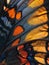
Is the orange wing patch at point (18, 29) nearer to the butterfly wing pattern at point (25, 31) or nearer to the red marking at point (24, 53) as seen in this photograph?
the butterfly wing pattern at point (25, 31)

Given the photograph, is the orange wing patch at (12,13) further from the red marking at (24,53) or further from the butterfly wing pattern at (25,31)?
the red marking at (24,53)

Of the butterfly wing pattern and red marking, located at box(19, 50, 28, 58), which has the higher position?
the butterfly wing pattern

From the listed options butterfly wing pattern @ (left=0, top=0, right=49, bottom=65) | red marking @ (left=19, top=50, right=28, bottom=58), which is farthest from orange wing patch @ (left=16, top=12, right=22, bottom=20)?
red marking @ (left=19, top=50, right=28, bottom=58)

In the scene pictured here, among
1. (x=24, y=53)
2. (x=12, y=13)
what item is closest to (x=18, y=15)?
(x=12, y=13)

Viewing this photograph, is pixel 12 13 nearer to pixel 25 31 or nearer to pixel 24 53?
pixel 25 31

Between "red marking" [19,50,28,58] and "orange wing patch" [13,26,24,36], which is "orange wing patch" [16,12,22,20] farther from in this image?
"red marking" [19,50,28,58]

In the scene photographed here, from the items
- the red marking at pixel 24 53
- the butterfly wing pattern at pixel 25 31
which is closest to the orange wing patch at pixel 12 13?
the butterfly wing pattern at pixel 25 31

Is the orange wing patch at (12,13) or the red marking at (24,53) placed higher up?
the orange wing patch at (12,13)

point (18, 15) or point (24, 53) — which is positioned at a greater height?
point (18, 15)
